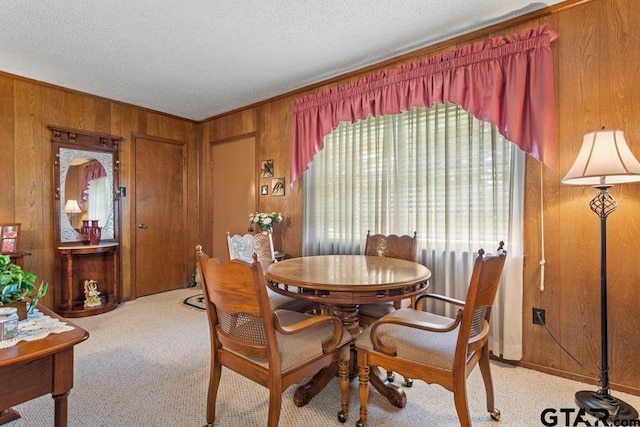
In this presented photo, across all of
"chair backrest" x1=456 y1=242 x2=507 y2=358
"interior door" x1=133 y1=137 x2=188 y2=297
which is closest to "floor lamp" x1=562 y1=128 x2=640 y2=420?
"chair backrest" x1=456 y1=242 x2=507 y2=358

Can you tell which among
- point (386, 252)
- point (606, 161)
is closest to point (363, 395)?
point (386, 252)

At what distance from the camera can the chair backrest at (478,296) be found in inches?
52.7

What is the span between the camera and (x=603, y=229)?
72.6 inches

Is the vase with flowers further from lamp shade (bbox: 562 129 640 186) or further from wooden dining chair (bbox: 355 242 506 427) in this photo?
lamp shade (bbox: 562 129 640 186)

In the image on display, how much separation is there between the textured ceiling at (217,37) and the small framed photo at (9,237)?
5.12ft

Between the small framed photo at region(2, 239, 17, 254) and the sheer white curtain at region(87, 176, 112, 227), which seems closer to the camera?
the small framed photo at region(2, 239, 17, 254)

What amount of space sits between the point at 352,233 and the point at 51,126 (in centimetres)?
351

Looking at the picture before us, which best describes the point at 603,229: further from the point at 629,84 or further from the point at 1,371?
the point at 1,371

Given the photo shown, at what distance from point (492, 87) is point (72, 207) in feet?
14.7

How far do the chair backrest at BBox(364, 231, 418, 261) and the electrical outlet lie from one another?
911mm

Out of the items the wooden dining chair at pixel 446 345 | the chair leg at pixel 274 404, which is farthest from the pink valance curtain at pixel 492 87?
the chair leg at pixel 274 404

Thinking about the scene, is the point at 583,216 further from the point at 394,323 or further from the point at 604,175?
the point at 394,323

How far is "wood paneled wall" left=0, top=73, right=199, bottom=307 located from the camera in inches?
129

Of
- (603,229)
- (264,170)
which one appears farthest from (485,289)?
(264,170)
